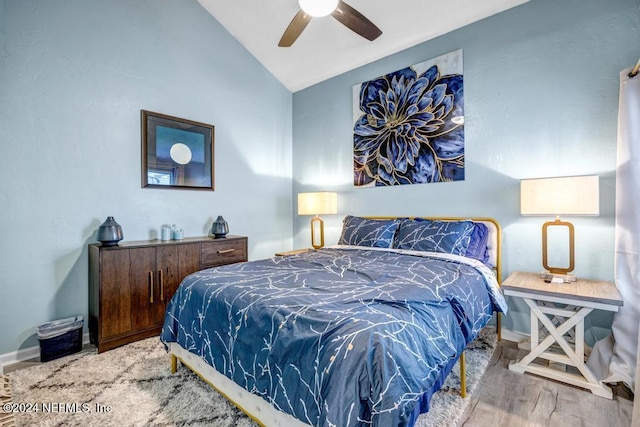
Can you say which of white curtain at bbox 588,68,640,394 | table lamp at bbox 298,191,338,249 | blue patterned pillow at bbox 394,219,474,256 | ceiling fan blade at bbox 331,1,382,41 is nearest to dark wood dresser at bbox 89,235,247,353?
table lamp at bbox 298,191,338,249

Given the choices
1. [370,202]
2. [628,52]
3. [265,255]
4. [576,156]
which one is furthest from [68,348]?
[628,52]

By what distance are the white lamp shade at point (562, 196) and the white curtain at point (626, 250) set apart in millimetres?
148

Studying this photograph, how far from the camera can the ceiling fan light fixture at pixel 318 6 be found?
2065 mm

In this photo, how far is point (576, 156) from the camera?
2305 millimetres

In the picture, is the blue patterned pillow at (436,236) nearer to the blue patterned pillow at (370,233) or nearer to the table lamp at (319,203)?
the blue patterned pillow at (370,233)

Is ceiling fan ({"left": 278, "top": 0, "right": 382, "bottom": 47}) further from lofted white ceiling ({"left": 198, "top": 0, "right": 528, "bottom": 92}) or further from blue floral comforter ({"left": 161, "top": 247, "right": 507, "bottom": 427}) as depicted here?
blue floral comforter ({"left": 161, "top": 247, "right": 507, "bottom": 427})

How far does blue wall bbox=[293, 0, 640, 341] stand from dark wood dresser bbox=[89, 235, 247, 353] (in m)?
2.36

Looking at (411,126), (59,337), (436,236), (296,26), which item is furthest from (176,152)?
(436,236)

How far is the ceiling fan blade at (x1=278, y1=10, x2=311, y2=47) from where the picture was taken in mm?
2268

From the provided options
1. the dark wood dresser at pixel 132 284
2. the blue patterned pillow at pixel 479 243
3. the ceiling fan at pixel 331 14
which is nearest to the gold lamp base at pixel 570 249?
the blue patterned pillow at pixel 479 243

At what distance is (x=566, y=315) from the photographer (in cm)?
190

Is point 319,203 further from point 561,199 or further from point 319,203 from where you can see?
point 561,199

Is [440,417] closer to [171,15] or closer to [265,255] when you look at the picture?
[265,255]

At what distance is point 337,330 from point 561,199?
1919 millimetres
